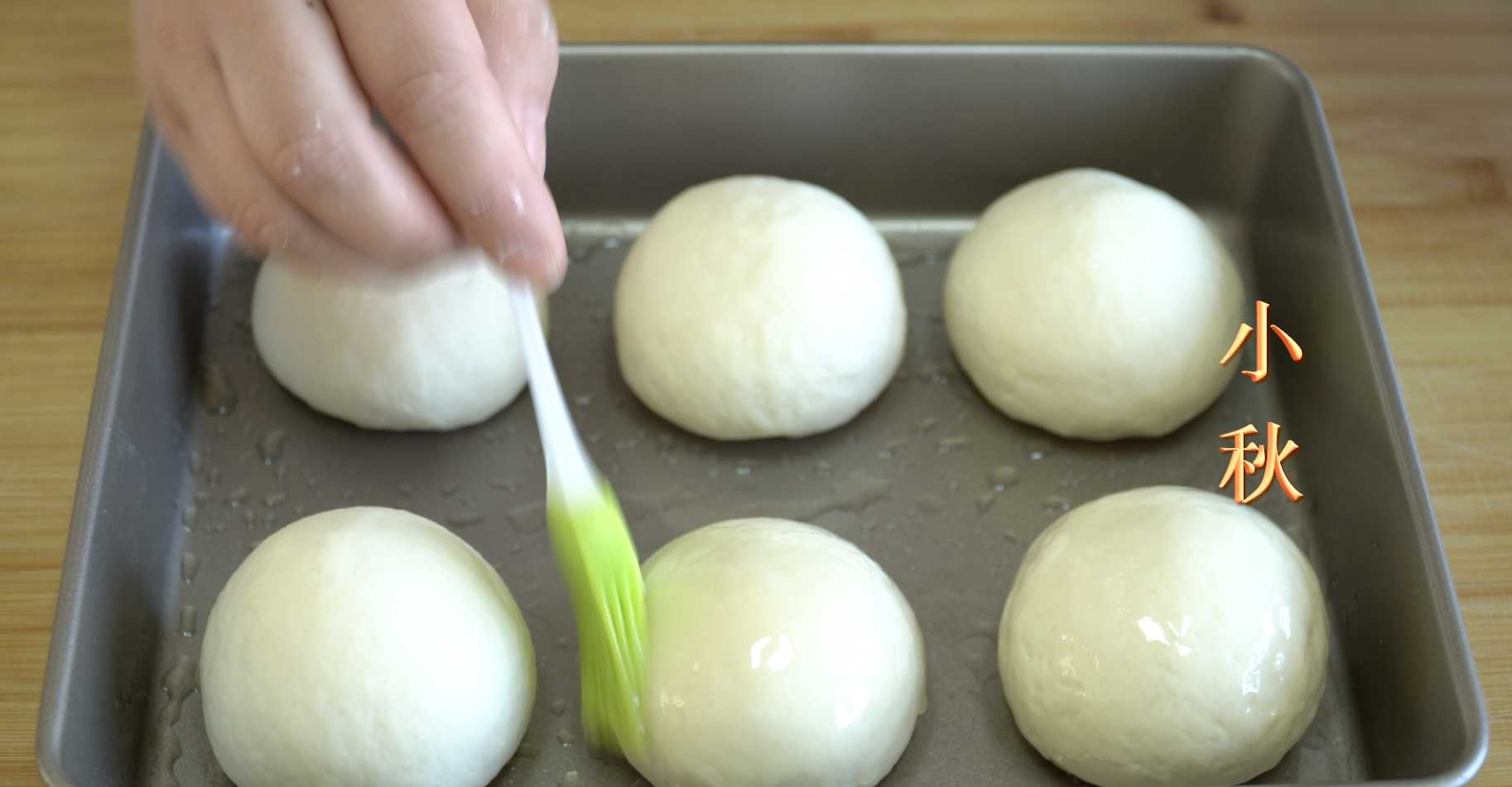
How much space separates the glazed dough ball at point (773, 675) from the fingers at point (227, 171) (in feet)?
1.17

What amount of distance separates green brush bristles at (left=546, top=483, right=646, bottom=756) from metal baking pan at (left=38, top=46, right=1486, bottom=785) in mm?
79

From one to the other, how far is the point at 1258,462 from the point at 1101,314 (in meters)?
0.19

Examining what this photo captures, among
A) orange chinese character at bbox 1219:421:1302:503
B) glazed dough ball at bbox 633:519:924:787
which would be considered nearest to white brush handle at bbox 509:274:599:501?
glazed dough ball at bbox 633:519:924:787

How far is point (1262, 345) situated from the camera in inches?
47.1

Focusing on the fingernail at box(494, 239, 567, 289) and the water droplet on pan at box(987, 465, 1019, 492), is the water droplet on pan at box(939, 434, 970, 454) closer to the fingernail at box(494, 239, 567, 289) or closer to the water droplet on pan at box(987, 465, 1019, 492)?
the water droplet on pan at box(987, 465, 1019, 492)

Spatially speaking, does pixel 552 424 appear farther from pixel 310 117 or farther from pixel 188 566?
pixel 188 566

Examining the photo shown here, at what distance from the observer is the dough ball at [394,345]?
1.22 meters

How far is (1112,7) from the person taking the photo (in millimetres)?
1479

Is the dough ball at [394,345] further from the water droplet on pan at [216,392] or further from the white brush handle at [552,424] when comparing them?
the white brush handle at [552,424]

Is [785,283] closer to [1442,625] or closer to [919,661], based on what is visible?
[919,661]

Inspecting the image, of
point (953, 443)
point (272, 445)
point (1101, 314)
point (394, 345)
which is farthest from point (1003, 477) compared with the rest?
point (272, 445)

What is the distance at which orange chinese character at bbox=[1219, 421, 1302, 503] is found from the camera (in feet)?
3.82

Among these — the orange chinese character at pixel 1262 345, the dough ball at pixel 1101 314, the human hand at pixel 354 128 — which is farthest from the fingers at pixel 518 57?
the orange chinese character at pixel 1262 345

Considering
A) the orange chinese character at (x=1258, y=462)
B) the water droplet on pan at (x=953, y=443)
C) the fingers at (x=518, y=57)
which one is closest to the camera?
the fingers at (x=518, y=57)
